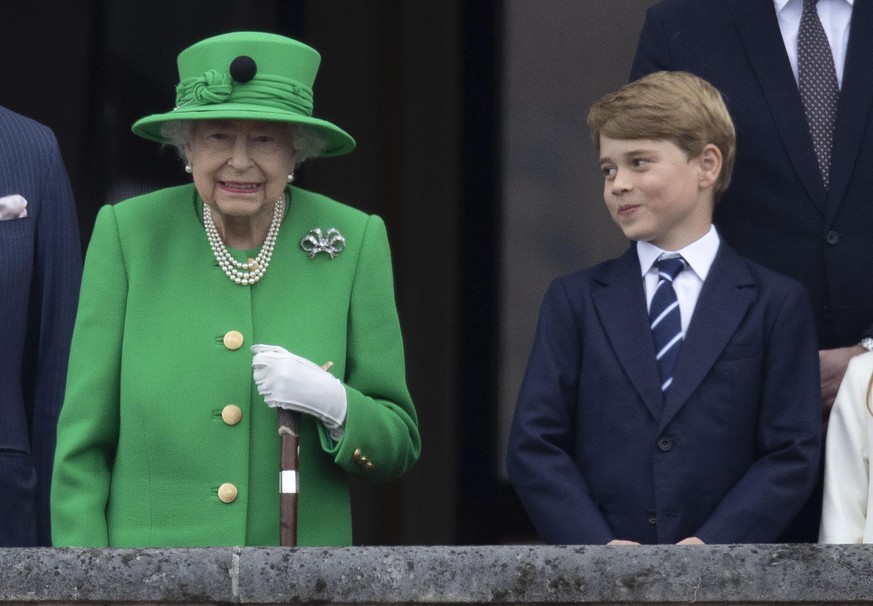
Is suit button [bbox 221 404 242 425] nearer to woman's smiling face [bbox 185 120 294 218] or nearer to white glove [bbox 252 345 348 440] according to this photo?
white glove [bbox 252 345 348 440]

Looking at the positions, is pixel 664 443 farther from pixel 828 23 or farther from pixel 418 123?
pixel 418 123

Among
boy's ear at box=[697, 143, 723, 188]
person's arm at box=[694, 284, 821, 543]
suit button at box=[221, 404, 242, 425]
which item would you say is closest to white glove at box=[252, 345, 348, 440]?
suit button at box=[221, 404, 242, 425]

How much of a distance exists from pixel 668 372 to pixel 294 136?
860 mm

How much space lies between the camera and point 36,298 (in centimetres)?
460

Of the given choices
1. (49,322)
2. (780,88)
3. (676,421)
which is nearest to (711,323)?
(676,421)

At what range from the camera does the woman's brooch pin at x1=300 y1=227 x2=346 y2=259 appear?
4371 mm

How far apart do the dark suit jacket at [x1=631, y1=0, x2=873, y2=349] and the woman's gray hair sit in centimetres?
90

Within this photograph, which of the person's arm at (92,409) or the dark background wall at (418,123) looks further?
the dark background wall at (418,123)

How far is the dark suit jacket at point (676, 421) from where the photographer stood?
4.26 meters

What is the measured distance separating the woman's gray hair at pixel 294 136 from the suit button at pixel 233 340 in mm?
364

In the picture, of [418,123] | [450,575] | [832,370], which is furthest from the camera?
[418,123]

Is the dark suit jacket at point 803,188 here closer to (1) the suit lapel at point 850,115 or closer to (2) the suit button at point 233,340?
(1) the suit lapel at point 850,115

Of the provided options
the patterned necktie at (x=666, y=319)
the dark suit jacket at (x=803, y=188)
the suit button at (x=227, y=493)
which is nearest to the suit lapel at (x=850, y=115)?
the dark suit jacket at (x=803, y=188)

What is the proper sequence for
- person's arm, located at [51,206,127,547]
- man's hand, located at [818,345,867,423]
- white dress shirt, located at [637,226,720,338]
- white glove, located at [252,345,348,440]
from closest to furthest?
white glove, located at [252,345,348,440] → person's arm, located at [51,206,127,547] → white dress shirt, located at [637,226,720,338] → man's hand, located at [818,345,867,423]
